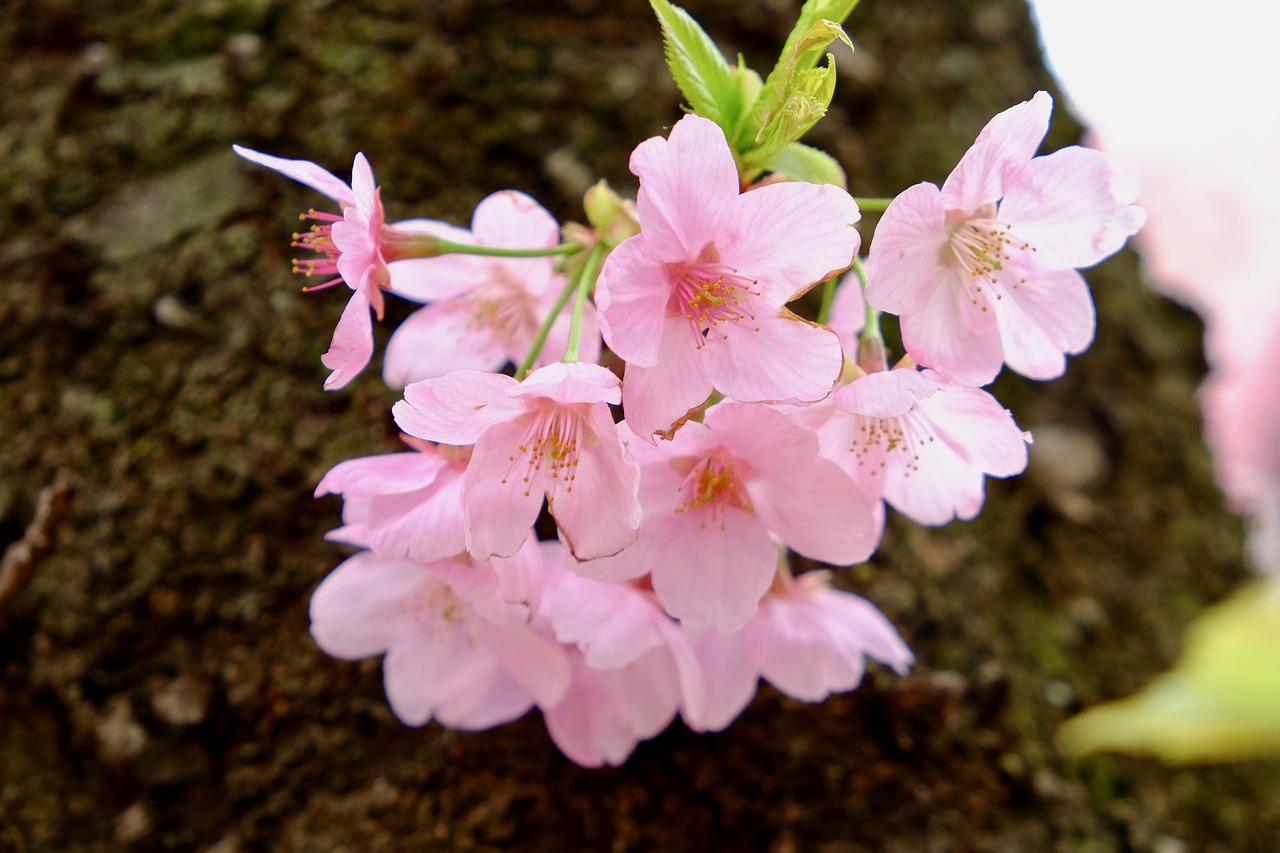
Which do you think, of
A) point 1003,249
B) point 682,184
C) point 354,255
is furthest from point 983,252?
point 354,255

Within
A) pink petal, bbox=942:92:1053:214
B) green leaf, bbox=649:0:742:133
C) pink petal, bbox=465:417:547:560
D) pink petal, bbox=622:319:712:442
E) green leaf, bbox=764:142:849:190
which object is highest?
pink petal, bbox=942:92:1053:214

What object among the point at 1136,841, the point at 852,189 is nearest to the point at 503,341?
the point at 852,189

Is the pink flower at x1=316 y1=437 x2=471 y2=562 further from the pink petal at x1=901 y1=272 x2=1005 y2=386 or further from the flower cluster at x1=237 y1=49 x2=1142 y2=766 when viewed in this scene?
the pink petal at x1=901 y1=272 x2=1005 y2=386

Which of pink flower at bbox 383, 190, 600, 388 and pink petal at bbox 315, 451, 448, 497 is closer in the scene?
pink petal at bbox 315, 451, 448, 497

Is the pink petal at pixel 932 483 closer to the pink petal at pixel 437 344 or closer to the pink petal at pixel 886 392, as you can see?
the pink petal at pixel 886 392

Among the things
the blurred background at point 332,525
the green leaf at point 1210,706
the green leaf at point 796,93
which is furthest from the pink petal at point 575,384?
the green leaf at point 1210,706

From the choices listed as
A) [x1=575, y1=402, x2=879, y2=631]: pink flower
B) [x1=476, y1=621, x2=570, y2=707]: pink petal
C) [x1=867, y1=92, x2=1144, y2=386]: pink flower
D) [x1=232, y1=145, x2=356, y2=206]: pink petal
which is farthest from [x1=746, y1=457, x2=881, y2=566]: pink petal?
[x1=232, y1=145, x2=356, y2=206]: pink petal

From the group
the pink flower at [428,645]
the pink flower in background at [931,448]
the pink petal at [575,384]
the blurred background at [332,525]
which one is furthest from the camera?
the blurred background at [332,525]

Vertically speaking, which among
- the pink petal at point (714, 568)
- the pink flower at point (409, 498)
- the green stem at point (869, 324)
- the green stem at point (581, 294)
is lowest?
the pink flower at point (409, 498)

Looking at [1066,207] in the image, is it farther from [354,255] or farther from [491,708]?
[491,708]
